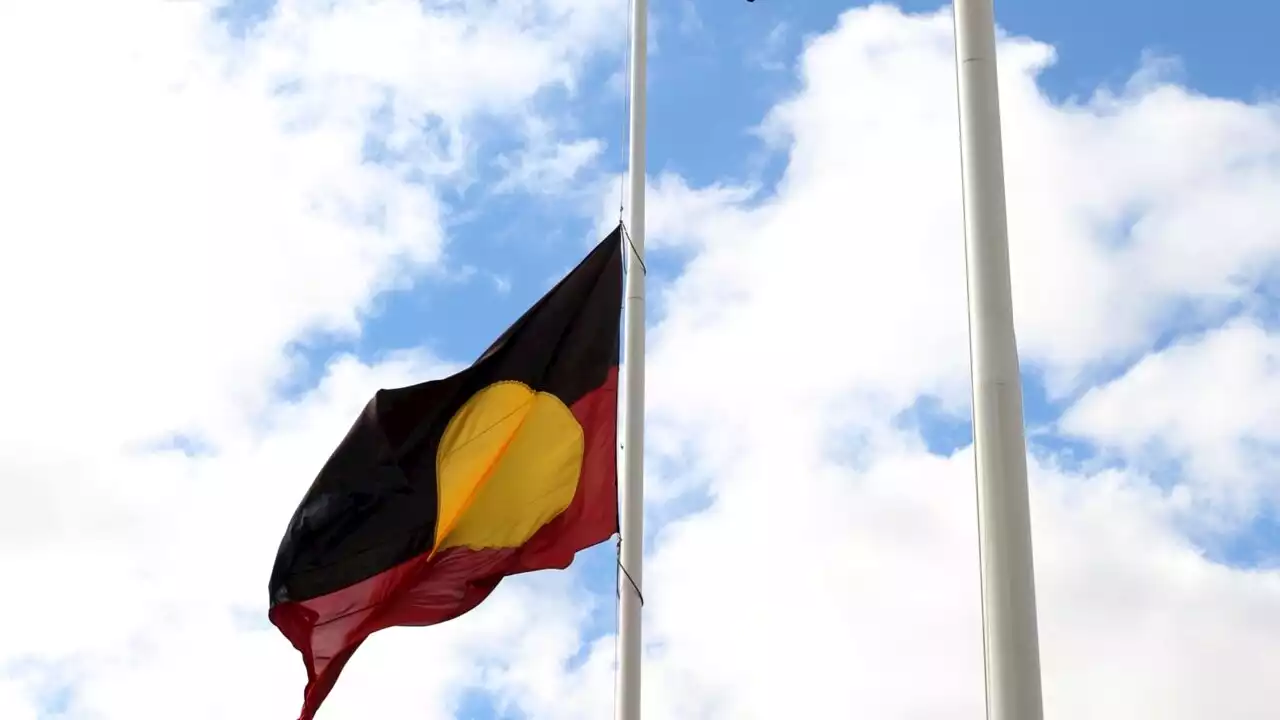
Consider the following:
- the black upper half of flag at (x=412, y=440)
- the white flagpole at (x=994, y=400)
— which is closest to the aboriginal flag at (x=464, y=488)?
the black upper half of flag at (x=412, y=440)

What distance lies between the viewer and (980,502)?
7570 millimetres

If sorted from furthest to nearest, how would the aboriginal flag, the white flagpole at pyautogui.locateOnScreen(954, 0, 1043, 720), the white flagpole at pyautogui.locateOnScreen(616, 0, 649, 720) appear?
the aboriginal flag < the white flagpole at pyautogui.locateOnScreen(616, 0, 649, 720) < the white flagpole at pyautogui.locateOnScreen(954, 0, 1043, 720)

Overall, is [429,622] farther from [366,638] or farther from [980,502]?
[980,502]

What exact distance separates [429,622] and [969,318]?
653 centimetres

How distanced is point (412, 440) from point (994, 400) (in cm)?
689

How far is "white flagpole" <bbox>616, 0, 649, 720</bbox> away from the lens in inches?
488

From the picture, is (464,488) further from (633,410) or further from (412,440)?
(633,410)

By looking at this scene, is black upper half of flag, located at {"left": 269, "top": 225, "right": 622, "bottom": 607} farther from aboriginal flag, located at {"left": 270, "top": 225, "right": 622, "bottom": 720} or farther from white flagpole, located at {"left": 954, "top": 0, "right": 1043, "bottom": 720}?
white flagpole, located at {"left": 954, "top": 0, "right": 1043, "bottom": 720}

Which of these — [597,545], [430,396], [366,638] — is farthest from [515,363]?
[366,638]

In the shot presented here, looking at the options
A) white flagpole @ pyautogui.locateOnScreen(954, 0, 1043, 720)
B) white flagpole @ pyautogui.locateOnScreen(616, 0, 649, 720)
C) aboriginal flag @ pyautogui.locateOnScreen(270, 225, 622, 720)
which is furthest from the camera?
aboriginal flag @ pyautogui.locateOnScreen(270, 225, 622, 720)

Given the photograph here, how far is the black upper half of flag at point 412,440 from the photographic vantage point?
13.0 meters

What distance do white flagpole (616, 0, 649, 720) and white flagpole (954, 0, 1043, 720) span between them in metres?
5.32

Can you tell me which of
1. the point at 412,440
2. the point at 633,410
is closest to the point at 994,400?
the point at 633,410

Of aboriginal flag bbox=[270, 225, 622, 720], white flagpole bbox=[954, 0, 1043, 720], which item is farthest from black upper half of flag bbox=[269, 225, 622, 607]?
white flagpole bbox=[954, 0, 1043, 720]
